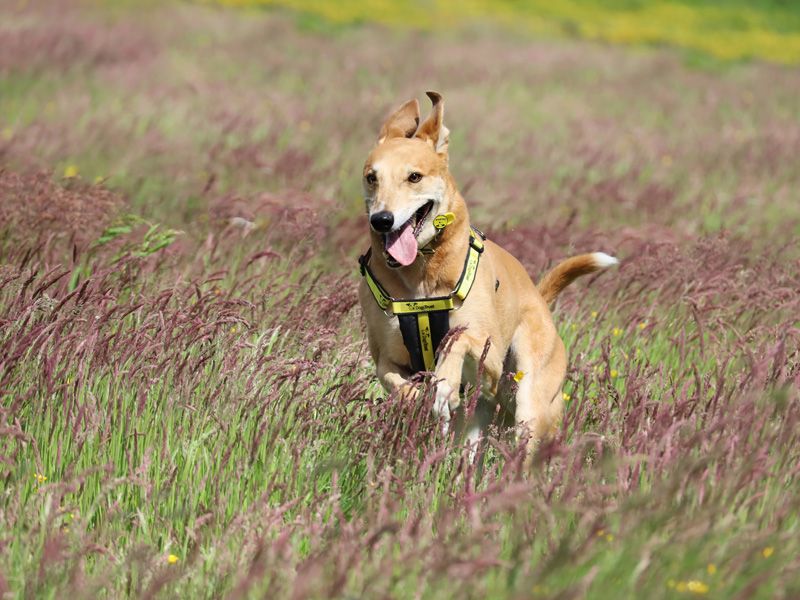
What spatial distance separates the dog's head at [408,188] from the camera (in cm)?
427

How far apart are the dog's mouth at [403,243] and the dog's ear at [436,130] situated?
37cm

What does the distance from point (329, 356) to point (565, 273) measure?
1.25 metres

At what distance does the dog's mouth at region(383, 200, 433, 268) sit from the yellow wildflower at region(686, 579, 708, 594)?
6.48 ft

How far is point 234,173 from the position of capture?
8.66m

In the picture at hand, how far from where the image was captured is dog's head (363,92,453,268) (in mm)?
4266

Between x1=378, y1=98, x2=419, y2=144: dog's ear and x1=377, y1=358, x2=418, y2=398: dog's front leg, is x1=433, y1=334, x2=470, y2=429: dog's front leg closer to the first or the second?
x1=377, y1=358, x2=418, y2=398: dog's front leg

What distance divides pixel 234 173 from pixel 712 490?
627 centimetres

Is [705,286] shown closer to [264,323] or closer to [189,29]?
[264,323]

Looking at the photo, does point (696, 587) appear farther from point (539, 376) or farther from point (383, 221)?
point (539, 376)

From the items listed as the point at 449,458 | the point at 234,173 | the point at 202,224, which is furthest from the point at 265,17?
the point at 449,458

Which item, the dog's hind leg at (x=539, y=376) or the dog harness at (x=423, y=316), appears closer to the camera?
the dog harness at (x=423, y=316)

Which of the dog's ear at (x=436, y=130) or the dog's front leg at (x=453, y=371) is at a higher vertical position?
the dog's ear at (x=436, y=130)

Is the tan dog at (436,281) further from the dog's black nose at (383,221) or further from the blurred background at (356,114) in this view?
the blurred background at (356,114)

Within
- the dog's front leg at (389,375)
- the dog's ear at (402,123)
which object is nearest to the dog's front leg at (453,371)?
the dog's front leg at (389,375)
